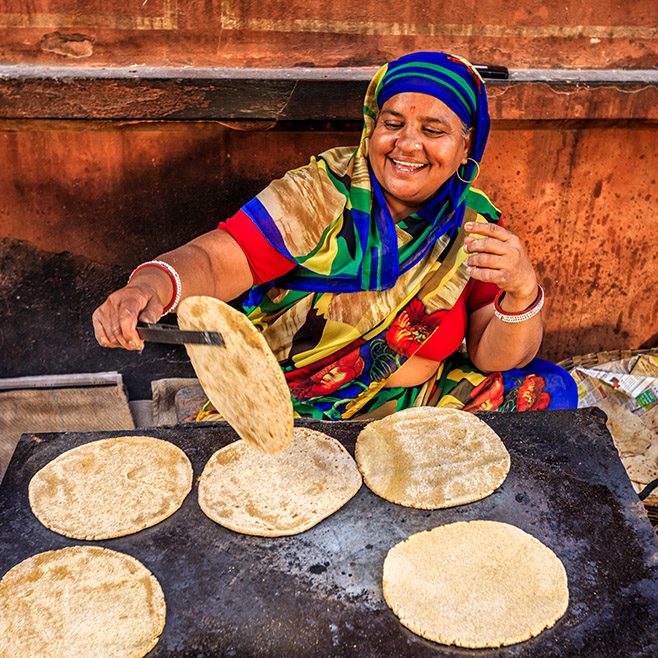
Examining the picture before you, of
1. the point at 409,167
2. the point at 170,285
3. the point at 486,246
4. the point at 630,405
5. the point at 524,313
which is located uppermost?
the point at 409,167

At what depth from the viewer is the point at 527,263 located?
2031 mm

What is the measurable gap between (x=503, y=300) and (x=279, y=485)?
85cm

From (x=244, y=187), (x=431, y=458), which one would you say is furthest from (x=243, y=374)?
(x=244, y=187)

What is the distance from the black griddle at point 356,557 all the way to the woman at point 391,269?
397 millimetres

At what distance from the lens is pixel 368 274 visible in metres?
2.28

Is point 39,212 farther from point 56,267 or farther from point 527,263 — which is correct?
point 527,263

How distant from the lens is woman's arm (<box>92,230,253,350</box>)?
1.74 metres

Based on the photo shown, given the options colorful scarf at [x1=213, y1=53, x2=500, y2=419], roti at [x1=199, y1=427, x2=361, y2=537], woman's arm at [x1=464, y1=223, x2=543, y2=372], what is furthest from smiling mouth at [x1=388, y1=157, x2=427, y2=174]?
roti at [x1=199, y1=427, x2=361, y2=537]

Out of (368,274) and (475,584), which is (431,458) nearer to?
(475,584)

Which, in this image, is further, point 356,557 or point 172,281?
point 172,281

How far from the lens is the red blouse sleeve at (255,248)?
2221 mm

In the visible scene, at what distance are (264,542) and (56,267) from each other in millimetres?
1776

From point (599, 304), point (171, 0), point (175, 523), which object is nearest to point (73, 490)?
point (175, 523)

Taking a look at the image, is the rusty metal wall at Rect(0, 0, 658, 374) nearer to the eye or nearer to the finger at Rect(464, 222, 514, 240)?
the eye
